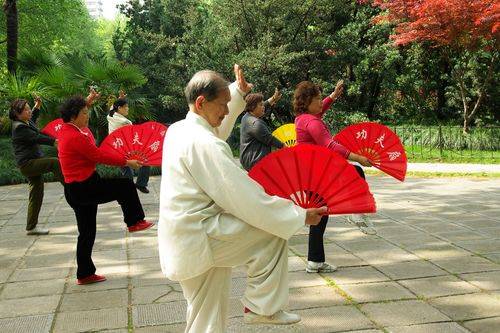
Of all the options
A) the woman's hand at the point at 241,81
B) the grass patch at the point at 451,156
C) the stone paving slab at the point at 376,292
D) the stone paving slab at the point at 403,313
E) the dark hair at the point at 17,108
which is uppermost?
the woman's hand at the point at 241,81

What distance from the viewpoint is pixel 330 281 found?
181 inches

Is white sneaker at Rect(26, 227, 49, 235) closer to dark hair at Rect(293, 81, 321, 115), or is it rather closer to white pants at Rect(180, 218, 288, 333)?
dark hair at Rect(293, 81, 321, 115)

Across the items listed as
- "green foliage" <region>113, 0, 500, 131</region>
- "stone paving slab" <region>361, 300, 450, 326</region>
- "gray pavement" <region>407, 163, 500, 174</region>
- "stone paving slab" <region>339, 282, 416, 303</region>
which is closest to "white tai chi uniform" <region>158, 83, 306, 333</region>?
"stone paving slab" <region>361, 300, 450, 326</region>

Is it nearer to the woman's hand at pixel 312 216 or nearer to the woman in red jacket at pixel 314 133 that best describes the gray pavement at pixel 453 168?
the woman in red jacket at pixel 314 133

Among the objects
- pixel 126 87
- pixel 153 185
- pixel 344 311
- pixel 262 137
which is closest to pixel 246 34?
pixel 126 87

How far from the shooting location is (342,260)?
17.3 ft

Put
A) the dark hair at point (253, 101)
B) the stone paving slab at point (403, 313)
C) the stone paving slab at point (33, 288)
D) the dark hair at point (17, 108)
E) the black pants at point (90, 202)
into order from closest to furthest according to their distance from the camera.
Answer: the stone paving slab at point (403, 313), the stone paving slab at point (33, 288), the black pants at point (90, 202), the dark hair at point (253, 101), the dark hair at point (17, 108)

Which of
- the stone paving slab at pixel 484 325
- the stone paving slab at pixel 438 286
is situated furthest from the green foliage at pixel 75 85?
the stone paving slab at pixel 484 325

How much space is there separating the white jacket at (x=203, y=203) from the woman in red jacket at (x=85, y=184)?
2179 millimetres

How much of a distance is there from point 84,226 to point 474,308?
3.37 metres

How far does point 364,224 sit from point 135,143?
3.03m

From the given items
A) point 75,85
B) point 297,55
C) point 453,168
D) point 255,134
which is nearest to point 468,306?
point 255,134

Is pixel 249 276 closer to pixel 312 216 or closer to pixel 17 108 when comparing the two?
pixel 312 216

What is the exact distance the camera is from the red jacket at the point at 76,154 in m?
4.53
